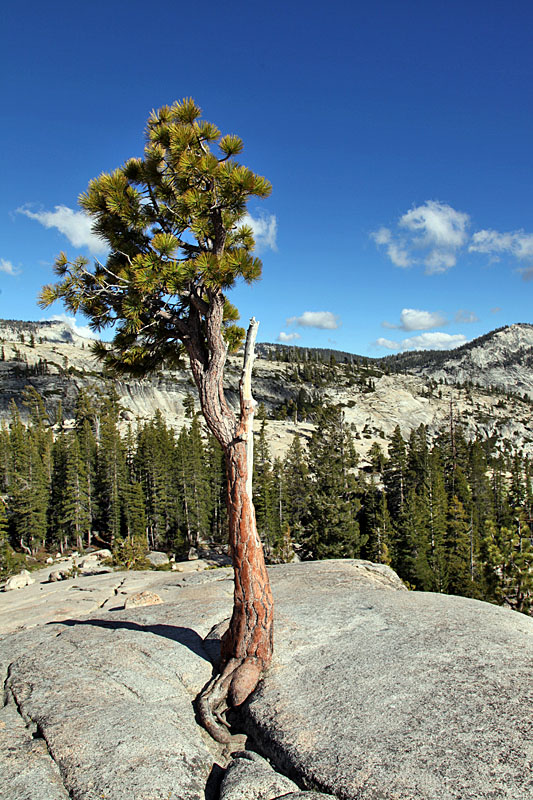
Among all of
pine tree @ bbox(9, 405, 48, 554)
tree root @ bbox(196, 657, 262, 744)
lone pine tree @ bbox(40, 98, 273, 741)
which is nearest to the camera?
tree root @ bbox(196, 657, 262, 744)

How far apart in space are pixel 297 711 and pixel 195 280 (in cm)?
786

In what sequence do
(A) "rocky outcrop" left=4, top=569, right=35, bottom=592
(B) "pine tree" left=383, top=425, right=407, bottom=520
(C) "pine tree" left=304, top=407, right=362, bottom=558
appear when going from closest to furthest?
(A) "rocky outcrop" left=4, top=569, right=35, bottom=592
(C) "pine tree" left=304, top=407, right=362, bottom=558
(B) "pine tree" left=383, top=425, right=407, bottom=520

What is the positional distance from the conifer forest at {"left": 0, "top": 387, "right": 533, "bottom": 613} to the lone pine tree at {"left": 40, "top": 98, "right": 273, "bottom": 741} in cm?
2704

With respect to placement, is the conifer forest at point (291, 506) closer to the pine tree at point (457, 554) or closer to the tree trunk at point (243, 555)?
the pine tree at point (457, 554)

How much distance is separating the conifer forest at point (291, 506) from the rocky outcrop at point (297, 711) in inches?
1005

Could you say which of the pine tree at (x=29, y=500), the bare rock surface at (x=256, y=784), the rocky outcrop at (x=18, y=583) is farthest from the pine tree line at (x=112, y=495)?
the bare rock surface at (x=256, y=784)

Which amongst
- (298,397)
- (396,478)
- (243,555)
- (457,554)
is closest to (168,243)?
(243,555)

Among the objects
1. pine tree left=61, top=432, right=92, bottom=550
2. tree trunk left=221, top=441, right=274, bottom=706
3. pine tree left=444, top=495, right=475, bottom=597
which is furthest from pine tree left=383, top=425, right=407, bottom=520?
tree trunk left=221, top=441, right=274, bottom=706

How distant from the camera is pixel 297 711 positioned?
23.3ft

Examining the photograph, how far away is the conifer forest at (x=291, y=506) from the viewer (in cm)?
3678

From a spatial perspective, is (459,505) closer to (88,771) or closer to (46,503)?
(88,771)

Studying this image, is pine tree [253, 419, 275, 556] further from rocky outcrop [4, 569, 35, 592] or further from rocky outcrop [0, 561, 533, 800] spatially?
rocky outcrop [0, 561, 533, 800]

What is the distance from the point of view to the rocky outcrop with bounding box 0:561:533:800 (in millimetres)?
5488

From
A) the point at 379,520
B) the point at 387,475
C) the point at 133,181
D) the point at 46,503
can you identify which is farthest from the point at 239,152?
the point at 46,503
